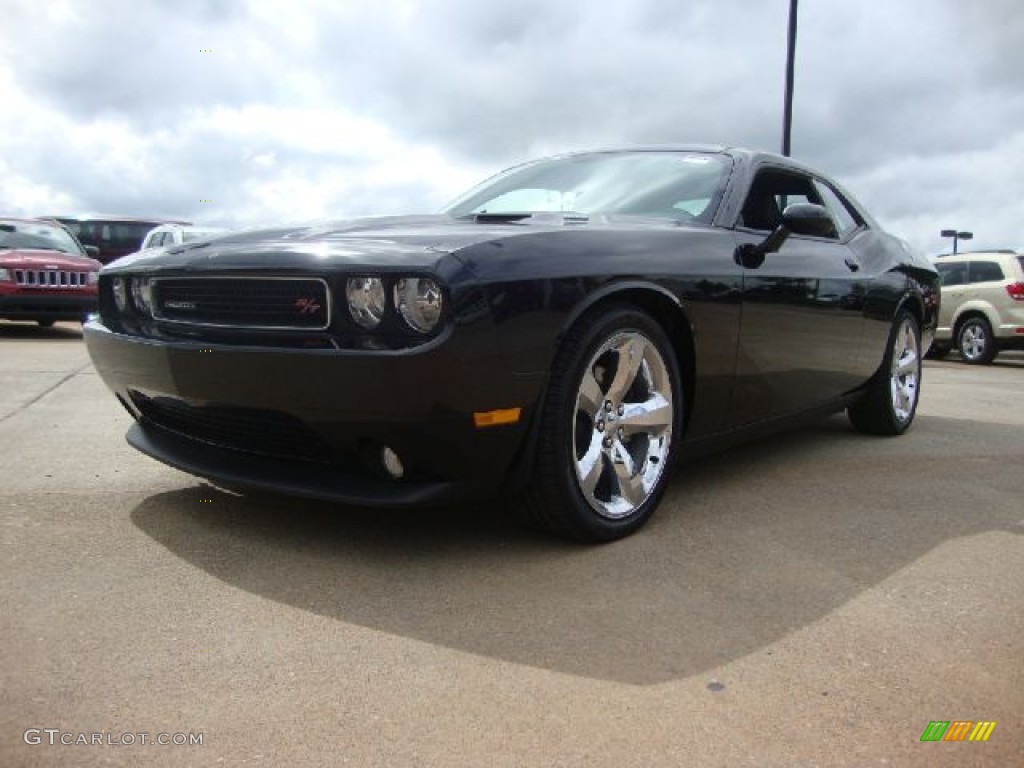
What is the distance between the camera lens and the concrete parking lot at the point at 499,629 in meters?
1.80

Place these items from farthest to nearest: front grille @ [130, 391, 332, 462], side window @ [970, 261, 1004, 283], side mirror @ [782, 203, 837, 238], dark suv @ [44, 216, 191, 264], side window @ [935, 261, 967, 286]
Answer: dark suv @ [44, 216, 191, 264] < side window @ [935, 261, 967, 286] < side window @ [970, 261, 1004, 283] < side mirror @ [782, 203, 837, 238] < front grille @ [130, 391, 332, 462]

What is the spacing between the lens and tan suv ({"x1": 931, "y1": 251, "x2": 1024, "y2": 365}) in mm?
11922

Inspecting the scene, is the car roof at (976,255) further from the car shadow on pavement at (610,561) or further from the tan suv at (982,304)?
the car shadow on pavement at (610,561)

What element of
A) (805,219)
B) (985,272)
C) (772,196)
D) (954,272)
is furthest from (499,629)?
(954,272)

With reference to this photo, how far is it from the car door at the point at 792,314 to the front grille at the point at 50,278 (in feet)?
30.2

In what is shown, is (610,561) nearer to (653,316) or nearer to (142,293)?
(653,316)

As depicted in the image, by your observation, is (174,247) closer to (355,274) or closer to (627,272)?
(355,274)

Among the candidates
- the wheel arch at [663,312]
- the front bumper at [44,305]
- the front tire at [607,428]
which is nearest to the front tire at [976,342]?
the wheel arch at [663,312]

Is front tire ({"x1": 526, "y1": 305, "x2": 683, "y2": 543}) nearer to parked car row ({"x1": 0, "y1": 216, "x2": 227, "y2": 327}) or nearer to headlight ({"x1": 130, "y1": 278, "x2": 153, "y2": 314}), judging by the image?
headlight ({"x1": 130, "y1": 278, "x2": 153, "y2": 314})

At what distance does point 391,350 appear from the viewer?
2.43 metres

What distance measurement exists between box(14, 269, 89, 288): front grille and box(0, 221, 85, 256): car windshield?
2.82 ft

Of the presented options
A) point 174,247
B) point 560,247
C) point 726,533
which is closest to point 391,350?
point 560,247

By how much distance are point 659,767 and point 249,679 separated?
0.87 meters

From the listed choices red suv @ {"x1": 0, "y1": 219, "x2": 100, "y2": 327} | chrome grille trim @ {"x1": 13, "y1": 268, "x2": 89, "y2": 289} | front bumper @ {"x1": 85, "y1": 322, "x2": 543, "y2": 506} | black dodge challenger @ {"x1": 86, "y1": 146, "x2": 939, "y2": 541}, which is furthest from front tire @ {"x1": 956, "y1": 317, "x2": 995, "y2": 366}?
front bumper @ {"x1": 85, "y1": 322, "x2": 543, "y2": 506}
